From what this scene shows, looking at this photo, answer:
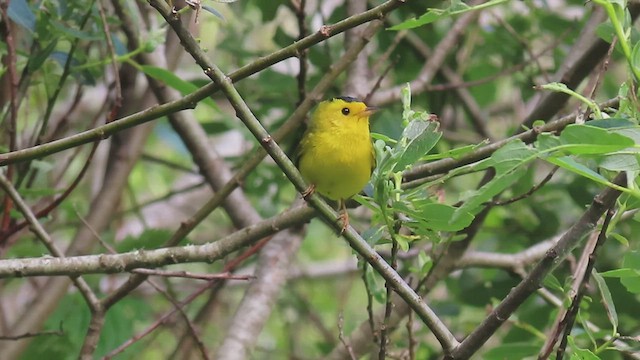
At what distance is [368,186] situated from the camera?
232cm

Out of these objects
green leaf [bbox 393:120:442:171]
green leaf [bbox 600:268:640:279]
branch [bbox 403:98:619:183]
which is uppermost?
green leaf [bbox 393:120:442:171]

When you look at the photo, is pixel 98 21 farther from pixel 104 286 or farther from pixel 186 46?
pixel 104 286

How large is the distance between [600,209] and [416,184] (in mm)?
627

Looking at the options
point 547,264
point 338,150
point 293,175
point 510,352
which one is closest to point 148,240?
point 338,150

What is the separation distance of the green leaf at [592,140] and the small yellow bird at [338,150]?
1.07 metres

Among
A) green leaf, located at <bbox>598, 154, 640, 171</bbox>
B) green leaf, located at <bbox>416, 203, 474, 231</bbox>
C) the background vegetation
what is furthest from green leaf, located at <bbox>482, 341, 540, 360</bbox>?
green leaf, located at <bbox>598, 154, 640, 171</bbox>

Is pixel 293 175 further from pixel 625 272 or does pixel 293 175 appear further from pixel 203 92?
pixel 625 272

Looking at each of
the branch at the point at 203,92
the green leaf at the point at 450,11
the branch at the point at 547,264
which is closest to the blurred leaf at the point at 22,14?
the branch at the point at 203,92

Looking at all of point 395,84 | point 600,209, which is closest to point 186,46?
point 600,209

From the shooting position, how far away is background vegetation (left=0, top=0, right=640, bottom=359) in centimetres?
166

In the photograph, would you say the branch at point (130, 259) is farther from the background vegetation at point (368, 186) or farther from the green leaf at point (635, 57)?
the green leaf at point (635, 57)

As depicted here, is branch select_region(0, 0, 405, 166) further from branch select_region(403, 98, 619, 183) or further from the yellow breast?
the yellow breast

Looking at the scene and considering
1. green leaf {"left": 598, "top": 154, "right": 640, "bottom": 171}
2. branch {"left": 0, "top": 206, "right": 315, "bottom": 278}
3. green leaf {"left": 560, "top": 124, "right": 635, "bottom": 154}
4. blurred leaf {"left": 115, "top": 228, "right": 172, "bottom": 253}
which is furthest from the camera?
blurred leaf {"left": 115, "top": 228, "right": 172, "bottom": 253}

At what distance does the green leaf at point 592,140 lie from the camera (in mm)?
1276
